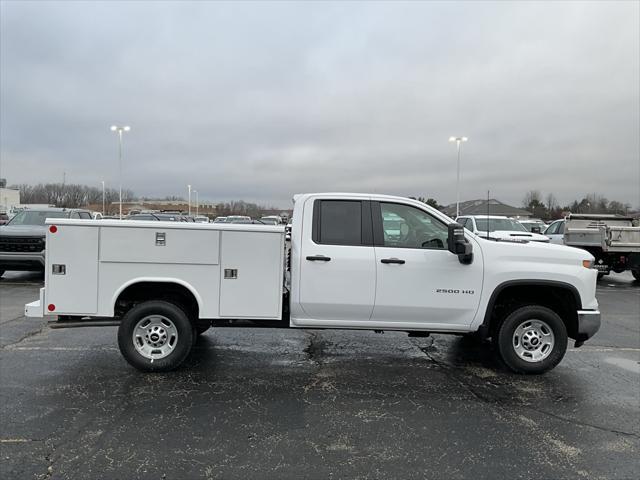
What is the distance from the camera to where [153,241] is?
5.31 meters

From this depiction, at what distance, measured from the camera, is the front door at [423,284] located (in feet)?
17.9

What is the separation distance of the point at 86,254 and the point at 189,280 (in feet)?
3.70

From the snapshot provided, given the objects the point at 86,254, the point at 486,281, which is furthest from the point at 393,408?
the point at 86,254

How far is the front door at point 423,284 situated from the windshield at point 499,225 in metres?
12.1

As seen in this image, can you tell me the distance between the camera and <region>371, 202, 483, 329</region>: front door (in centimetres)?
546

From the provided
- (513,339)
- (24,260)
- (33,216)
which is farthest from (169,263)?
(33,216)

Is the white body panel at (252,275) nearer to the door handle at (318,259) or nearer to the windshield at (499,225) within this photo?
the door handle at (318,259)

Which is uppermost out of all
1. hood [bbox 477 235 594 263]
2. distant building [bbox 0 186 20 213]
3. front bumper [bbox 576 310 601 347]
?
distant building [bbox 0 186 20 213]

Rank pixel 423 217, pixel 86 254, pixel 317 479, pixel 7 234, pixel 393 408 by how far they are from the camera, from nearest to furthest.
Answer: pixel 317 479 < pixel 393 408 < pixel 86 254 < pixel 423 217 < pixel 7 234

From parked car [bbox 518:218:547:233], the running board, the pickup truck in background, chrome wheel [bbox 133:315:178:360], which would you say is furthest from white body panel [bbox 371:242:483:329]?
parked car [bbox 518:218:547:233]

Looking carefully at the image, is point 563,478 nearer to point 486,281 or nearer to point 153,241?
point 486,281

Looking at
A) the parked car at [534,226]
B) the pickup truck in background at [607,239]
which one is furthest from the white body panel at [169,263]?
the parked car at [534,226]

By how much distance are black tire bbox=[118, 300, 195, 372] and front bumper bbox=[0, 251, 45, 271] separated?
8.01 metres

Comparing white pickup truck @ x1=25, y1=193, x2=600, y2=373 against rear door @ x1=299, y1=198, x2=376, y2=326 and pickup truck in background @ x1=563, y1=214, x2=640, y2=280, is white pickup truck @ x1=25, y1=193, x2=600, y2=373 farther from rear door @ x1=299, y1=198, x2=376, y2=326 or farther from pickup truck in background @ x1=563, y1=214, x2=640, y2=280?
pickup truck in background @ x1=563, y1=214, x2=640, y2=280
